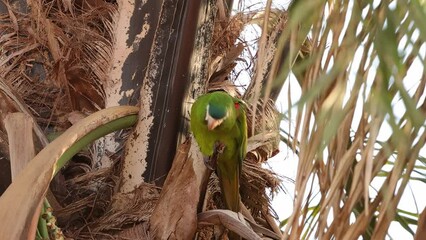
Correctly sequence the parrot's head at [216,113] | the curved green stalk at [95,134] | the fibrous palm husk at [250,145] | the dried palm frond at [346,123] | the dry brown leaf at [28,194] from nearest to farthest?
the dried palm frond at [346,123], the dry brown leaf at [28,194], the curved green stalk at [95,134], the parrot's head at [216,113], the fibrous palm husk at [250,145]

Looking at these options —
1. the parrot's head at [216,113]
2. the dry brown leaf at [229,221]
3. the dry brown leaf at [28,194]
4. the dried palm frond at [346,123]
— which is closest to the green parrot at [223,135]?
the parrot's head at [216,113]

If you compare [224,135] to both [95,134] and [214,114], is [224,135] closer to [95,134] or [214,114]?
[214,114]

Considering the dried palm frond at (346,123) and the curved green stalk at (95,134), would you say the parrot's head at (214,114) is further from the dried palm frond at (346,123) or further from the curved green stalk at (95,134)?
the dried palm frond at (346,123)

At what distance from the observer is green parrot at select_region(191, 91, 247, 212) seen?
1.56 metres

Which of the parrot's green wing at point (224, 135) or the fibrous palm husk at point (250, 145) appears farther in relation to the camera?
the fibrous palm husk at point (250, 145)

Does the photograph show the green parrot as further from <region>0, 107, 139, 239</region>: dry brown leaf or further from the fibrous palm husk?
A: <region>0, 107, 139, 239</region>: dry brown leaf

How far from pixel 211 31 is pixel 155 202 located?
370 mm

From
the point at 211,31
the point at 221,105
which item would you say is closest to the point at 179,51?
the point at 211,31

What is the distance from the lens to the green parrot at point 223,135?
156 centimetres

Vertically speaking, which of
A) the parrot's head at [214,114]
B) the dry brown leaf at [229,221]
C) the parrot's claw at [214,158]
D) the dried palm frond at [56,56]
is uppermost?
the dried palm frond at [56,56]

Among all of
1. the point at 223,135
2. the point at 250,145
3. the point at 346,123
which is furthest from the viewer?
the point at 250,145

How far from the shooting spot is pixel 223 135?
1630 mm

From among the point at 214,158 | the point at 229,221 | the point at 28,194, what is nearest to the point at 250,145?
the point at 214,158

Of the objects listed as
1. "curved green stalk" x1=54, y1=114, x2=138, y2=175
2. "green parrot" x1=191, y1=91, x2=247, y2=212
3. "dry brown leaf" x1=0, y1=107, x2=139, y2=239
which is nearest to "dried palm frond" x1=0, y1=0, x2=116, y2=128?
"curved green stalk" x1=54, y1=114, x2=138, y2=175
